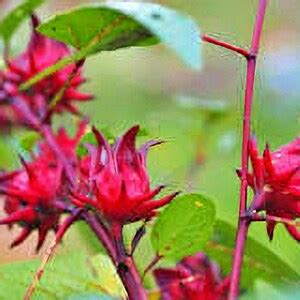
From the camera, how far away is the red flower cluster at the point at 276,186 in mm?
751

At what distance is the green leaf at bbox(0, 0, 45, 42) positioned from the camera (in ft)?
3.20

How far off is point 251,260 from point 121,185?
0.77ft

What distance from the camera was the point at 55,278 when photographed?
0.89 m

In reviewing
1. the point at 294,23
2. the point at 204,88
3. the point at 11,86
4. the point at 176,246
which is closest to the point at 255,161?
the point at 176,246

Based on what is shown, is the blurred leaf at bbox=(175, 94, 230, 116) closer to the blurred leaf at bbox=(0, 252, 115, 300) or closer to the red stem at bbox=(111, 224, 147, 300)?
the blurred leaf at bbox=(0, 252, 115, 300)

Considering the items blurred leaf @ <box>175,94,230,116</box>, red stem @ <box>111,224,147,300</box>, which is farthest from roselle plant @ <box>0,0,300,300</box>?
blurred leaf @ <box>175,94,230,116</box>

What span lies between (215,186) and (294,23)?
3.26m

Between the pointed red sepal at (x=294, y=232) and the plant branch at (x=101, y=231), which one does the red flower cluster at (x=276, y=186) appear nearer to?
the pointed red sepal at (x=294, y=232)

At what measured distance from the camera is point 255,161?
76cm

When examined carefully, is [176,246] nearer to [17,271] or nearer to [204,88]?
[17,271]

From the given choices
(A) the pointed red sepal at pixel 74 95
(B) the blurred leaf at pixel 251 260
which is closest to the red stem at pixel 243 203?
(B) the blurred leaf at pixel 251 260

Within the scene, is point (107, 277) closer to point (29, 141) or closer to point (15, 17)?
point (29, 141)

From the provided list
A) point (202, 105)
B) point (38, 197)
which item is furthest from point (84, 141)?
point (202, 105)

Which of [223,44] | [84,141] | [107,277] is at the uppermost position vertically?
[223,44]
